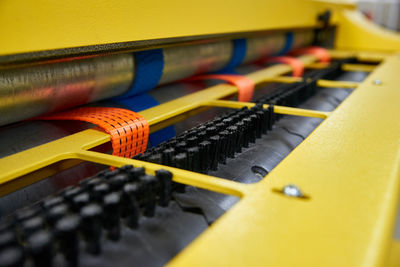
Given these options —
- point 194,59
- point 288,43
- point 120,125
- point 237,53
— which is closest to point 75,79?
point 120,125

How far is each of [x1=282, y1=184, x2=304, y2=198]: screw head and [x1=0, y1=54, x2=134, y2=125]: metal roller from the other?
2.39ft

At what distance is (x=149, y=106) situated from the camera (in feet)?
4.47

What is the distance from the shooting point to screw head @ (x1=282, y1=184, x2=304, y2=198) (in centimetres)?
62

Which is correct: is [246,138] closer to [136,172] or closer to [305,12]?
[136,172]

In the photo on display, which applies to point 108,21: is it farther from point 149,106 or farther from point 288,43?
point 288,43

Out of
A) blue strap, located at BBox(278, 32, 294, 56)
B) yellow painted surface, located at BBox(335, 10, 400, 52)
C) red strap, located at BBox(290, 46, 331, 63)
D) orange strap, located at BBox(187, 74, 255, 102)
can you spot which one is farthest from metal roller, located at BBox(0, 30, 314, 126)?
yellow painted surface, located at BBox(335, 10, 400, 52)

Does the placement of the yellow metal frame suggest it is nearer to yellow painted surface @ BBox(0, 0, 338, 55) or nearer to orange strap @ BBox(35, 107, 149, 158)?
orange strap @ BBox(35, 107, 149, 158)

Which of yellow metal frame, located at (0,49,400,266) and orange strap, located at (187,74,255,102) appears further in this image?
orange strap, located at (187,74,255,102)

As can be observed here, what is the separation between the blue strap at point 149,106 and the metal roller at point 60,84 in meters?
0.06

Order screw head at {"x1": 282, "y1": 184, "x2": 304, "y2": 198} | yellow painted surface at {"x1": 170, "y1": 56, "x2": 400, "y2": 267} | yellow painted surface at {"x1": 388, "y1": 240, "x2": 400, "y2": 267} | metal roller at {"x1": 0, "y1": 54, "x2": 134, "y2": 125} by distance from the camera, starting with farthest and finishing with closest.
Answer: yellow painted surface at {"x1": 388, "y1": 240, "x2": 400, "y2": 267}
metal roller at {"x1": 0, "y1": 54, "x2": 134, "y2": 125}
screw head at {"x1": 282, "y1": 184, "x2": 304, "y2": 198}
yellow painted surface at {"x1": 170, "y1": 56, "x2": 400, "y2": 267}

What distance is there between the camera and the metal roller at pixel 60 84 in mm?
928

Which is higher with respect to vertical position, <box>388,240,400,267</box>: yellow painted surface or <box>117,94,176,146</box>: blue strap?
<box>117,94,176,146</box>: blue strap

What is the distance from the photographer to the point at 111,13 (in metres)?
0.98

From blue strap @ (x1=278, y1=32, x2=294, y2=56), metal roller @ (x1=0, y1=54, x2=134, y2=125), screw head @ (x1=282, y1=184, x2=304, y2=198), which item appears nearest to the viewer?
screw head @ (x1=282, y1=184, x2=304, y2=198)
